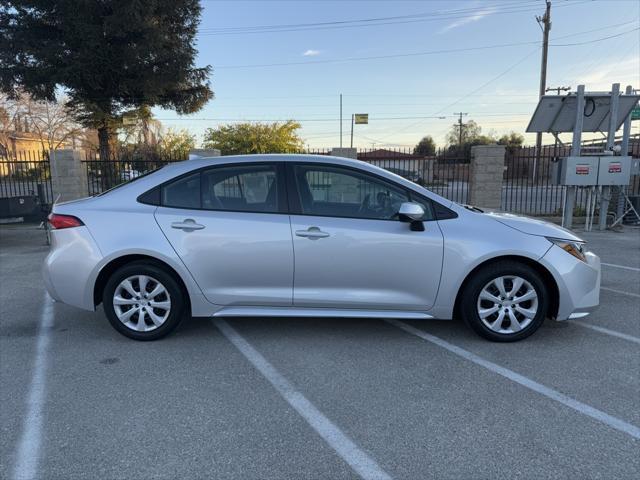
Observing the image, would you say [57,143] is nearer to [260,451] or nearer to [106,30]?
[106,30]

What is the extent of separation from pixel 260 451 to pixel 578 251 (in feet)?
10.2

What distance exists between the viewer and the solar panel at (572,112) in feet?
32.9

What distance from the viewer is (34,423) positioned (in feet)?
9.35

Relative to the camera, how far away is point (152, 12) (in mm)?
15375

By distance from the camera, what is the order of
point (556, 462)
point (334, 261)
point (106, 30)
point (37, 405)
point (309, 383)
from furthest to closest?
point (106, 30)
point (334, 261)
point (309, 383)
point (37, 405)
point (556, 462)

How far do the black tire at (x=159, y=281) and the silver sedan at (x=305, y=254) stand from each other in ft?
0.04

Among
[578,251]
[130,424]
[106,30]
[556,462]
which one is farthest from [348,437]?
[106,30]

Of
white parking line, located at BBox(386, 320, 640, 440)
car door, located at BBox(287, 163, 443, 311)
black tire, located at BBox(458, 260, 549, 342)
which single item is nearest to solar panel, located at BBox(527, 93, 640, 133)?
black tire, located at BBox(458, 260, 549, 342)

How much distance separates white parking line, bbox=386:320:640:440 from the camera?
2.79 meters

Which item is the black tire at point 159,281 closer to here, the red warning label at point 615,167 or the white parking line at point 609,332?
the white parking line at point 609,332

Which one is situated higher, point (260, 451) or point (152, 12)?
point (152, 12)

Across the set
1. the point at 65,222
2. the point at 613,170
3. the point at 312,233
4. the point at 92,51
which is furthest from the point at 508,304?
the point at 92,51

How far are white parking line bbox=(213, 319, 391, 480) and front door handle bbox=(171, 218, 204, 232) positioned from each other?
3.50 ft

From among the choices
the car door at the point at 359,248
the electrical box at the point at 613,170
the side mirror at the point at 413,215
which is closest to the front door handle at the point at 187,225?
the car door at the point at 359,248
